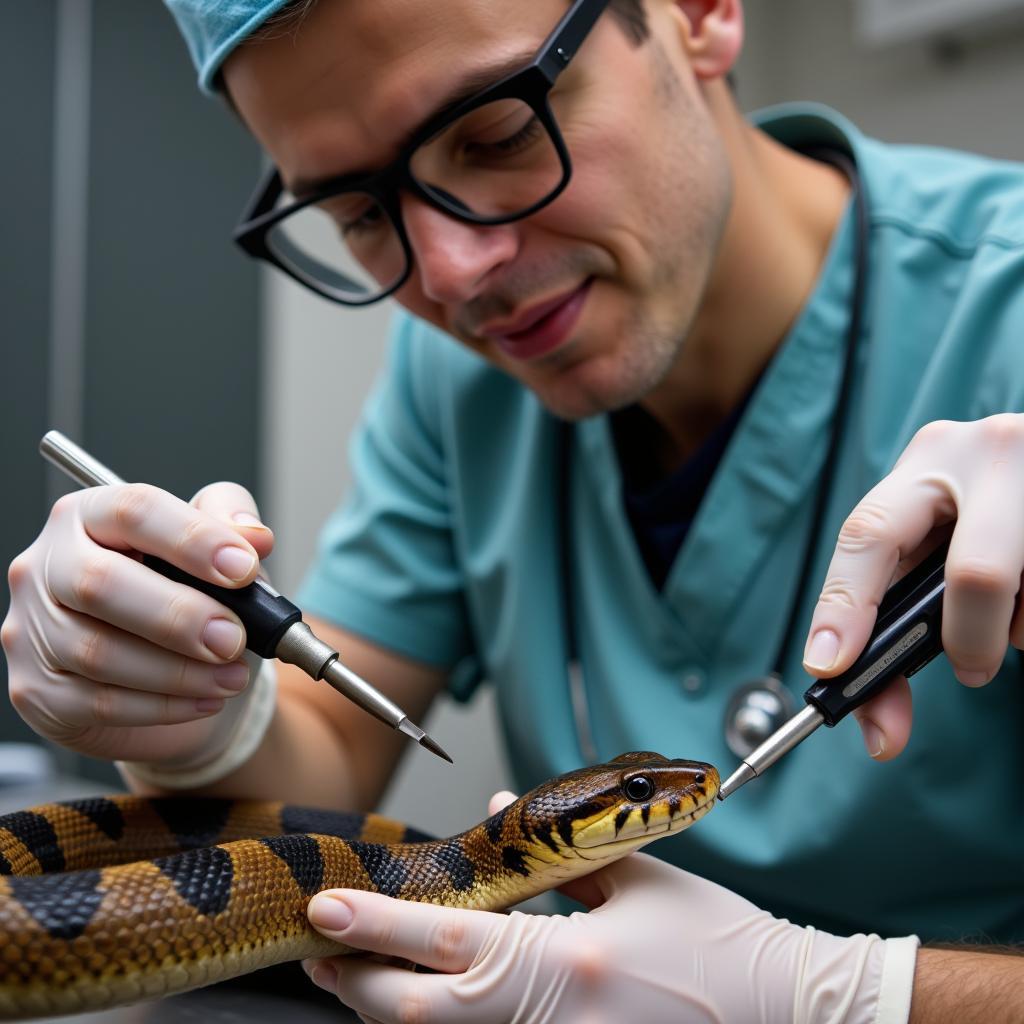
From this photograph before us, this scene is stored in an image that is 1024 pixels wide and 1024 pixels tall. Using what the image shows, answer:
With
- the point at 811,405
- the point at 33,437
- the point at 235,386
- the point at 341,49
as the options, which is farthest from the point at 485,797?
the point at 341,49

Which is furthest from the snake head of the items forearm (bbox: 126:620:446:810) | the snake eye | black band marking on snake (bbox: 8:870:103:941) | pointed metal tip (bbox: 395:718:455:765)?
forearm (bbox: 126:620:446:810)

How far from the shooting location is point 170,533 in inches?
31.4

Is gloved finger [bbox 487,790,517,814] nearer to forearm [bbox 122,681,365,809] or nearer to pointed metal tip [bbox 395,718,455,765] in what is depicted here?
pointed metal tip [bbox 395,718,455,765]

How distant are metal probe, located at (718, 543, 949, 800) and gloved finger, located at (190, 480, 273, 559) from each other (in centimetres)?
41

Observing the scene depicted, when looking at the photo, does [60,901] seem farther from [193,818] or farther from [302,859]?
[193,818]

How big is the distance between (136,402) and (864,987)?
197cm

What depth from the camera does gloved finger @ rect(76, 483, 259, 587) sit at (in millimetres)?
776

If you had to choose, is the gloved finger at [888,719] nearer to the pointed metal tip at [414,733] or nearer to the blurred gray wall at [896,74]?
the pointed metal tip at [414,733]

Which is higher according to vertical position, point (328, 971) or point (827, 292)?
point (827, 292)

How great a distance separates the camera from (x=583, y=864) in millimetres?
791

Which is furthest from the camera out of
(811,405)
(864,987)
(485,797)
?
(485,797)

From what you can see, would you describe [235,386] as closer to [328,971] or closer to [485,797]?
[485,797]

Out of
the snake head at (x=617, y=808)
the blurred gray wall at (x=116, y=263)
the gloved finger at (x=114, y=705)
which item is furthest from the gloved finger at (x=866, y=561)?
the blurred gray wall at (x=116, y=263)

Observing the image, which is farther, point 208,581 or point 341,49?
point 341,49
